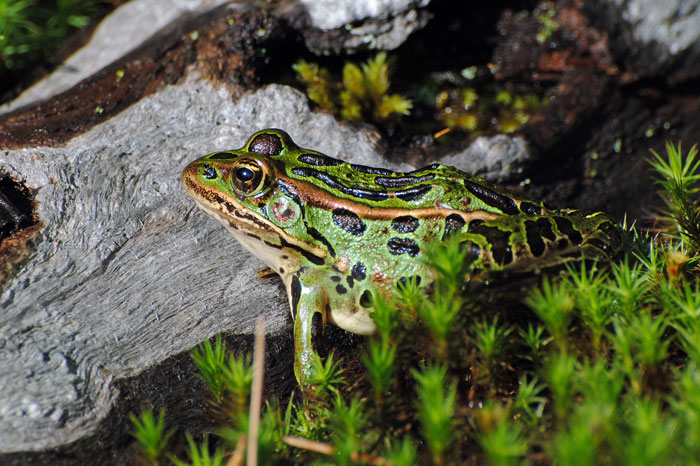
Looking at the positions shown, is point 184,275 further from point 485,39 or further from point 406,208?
point 485,39

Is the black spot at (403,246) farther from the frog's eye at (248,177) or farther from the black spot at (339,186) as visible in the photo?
the frog's eye at (248,177)

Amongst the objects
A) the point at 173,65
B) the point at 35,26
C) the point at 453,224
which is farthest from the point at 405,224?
the point at 35,26

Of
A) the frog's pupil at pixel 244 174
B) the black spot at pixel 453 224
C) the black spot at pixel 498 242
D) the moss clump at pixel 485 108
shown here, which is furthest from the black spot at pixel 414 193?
the moss clump at pixel 485 108

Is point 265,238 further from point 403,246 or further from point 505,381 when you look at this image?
point 505,381

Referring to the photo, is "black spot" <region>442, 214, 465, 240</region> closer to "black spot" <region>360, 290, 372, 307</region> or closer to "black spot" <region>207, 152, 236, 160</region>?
"black spot" <region>360, 290, 372, 307</region>

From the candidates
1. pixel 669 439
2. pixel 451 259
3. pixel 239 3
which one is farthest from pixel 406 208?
pixel 239 3

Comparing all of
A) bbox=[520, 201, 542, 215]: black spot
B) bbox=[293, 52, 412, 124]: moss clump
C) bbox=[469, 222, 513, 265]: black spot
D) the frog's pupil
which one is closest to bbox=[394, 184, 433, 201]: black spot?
bbox=[469, 222, 513, 265]: black spot
